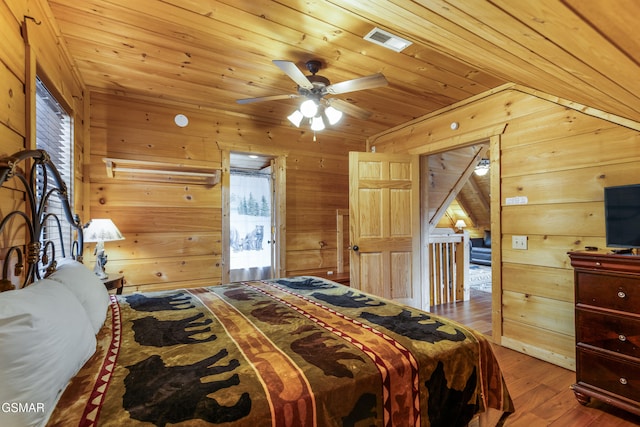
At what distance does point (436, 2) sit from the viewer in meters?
1.06

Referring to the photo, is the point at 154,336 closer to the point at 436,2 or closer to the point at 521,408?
the point at 436,2

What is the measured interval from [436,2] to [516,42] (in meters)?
0.46

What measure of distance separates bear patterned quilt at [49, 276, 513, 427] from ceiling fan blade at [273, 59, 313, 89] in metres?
1.54

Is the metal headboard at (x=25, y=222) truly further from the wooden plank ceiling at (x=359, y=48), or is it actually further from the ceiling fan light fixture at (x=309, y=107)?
the ceiling fan light fixture at (x=309, y=107)

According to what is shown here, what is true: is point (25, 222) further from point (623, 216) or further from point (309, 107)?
point (623, 216)

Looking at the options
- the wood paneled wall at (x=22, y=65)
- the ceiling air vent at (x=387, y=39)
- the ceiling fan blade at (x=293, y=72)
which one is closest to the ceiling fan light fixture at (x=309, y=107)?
the ceiling fan blade at (x=293, y=72)

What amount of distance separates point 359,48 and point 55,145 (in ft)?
7.95

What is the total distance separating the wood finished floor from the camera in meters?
1.88

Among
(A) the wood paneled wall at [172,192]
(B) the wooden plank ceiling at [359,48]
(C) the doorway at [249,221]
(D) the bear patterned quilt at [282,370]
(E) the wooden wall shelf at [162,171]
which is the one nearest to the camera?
(D) the bear patterned quilt at [282,370]

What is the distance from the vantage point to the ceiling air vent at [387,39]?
7.00 ft

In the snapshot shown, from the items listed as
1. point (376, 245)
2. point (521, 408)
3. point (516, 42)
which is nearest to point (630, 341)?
point (521, 408)

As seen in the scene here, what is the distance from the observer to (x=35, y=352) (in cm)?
84

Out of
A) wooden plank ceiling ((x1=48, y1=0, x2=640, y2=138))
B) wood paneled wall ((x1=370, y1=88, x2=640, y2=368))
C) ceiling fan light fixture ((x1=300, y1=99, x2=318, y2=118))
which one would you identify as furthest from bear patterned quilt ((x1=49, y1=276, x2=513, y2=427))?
wood paneled wall ((x1=370, y1=88, x2=640, y2=368))

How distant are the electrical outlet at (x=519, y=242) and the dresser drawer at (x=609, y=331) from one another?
823 mm
